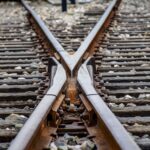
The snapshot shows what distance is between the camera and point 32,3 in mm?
13219

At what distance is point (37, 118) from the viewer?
10.9 ft

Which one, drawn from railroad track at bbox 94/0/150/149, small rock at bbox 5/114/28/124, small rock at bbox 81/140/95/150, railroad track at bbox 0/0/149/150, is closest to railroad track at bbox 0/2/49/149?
small rock at bbox 5/114/28/124

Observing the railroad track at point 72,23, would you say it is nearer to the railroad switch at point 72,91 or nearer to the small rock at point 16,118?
the railroad switch at point 72,91

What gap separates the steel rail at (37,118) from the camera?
290 centimetres

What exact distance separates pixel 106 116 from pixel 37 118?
480 millimetres

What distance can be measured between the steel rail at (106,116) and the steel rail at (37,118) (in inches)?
7.7

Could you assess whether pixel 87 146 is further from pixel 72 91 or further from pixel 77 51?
pixel 77 51

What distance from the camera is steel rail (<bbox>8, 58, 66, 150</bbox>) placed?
2.90 m

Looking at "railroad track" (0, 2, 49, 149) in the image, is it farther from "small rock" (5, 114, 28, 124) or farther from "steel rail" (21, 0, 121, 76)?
"steel rail" (21, 0, 121, 76)

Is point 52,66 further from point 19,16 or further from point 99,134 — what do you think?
point 19,16

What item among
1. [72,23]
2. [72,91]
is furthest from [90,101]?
[72,23]

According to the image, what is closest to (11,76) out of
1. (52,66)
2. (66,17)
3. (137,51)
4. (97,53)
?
(52,66)

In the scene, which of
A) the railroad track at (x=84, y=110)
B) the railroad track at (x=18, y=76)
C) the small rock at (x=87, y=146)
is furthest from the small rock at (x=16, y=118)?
the small rock at (x=87, y=146)

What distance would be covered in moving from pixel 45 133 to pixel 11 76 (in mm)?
2010
